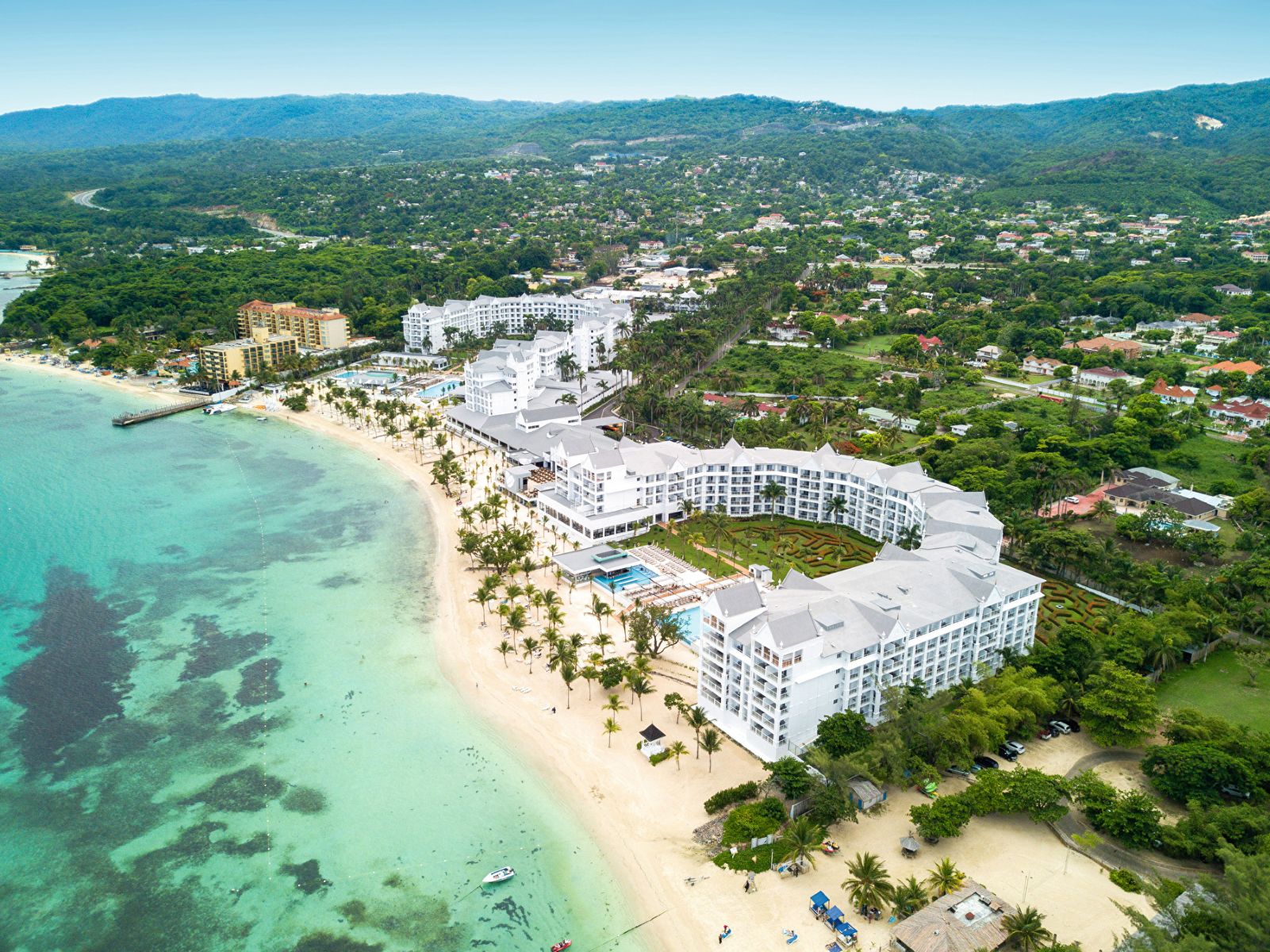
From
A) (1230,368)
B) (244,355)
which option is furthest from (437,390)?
(1230,368)

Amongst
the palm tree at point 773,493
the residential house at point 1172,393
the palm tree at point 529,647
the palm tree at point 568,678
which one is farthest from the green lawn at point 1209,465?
the palm tree at point 529,647

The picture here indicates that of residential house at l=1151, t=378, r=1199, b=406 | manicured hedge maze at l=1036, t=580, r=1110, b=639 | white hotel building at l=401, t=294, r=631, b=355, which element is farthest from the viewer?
white hotel building at l=401, t=294, r=631, b=355

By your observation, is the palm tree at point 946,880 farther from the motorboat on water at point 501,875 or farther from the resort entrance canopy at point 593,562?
the resort entrance canopy at point 593,562

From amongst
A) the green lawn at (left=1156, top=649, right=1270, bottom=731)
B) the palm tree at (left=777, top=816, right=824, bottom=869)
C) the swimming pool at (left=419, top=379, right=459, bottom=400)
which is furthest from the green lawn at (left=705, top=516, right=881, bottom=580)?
the swimming pool at (left=419, top=379, right=459, bottom=400)

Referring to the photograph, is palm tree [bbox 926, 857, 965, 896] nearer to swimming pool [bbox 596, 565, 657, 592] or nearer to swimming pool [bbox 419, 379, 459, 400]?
swimming pool [bbox 596, 565, 657, 592]

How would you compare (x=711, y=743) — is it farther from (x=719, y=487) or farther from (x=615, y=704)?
(x=719, y=487)

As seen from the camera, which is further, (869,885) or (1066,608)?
(1066,608)
